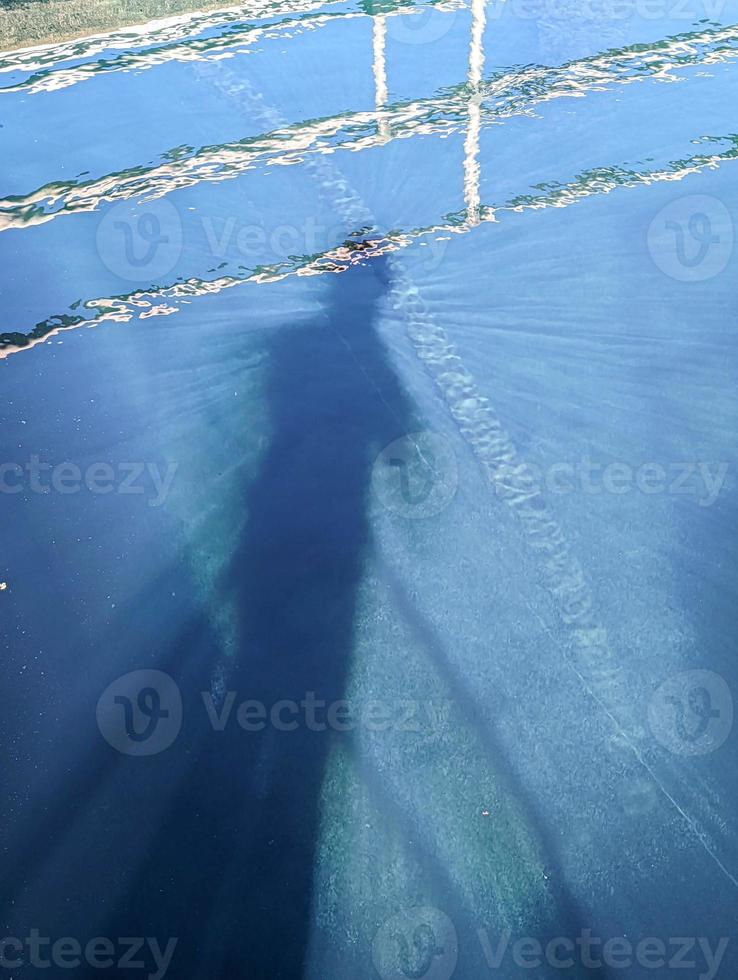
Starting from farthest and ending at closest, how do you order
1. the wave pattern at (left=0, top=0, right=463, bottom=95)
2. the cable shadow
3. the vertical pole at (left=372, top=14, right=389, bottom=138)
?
the wave pattern at (left=0, top=0, right=463, bottom=95), the vertical pole at (left=372, top=14, right=389, bottom=138), the cable shadow

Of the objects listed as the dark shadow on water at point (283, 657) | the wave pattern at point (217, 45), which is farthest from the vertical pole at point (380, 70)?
the dark shadow on water at point (283, 657)

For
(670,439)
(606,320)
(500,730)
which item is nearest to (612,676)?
(500,730)

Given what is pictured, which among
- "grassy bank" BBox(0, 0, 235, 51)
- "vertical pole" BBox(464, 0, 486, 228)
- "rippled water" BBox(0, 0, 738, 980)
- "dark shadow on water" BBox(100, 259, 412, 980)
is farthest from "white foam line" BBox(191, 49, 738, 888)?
"grassy bank" BBox(0, 0, 235, 51)

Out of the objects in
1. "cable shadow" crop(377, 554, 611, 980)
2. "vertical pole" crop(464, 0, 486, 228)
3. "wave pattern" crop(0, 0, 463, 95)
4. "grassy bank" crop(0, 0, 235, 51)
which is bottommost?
"cable shadow" crop(377, 554, 611, 980)

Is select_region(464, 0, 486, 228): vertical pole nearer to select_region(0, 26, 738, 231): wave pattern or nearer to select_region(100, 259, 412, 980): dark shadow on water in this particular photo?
select_region(0, 26, 738, 231): wave pattern

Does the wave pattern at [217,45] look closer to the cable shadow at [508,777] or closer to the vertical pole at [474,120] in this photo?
the vertical pole at [474,120]

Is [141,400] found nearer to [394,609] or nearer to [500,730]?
[394,609]

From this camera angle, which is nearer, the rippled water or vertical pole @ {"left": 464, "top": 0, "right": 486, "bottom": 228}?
the rippled water
